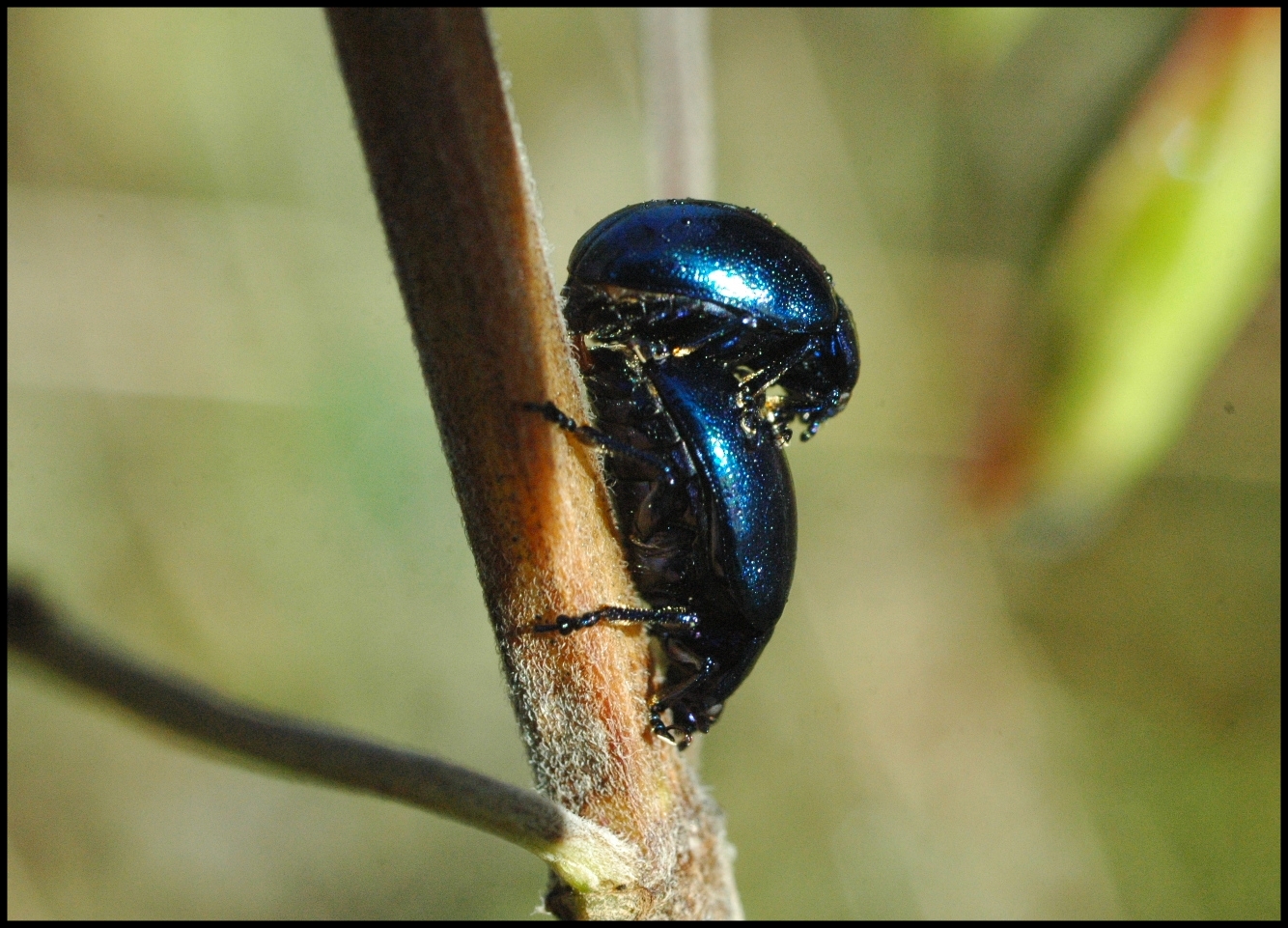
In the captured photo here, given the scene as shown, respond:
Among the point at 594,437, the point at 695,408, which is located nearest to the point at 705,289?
the point at 695,408

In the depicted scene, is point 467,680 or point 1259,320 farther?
point 467,680

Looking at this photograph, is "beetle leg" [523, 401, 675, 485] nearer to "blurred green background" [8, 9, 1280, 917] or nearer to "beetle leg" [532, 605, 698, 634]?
"beetle leg" [532, 605, 698, 634]

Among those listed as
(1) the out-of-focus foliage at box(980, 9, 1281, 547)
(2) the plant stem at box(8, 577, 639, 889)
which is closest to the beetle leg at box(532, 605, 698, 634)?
(2) the plant stem at box(8, 577, 639, 889)

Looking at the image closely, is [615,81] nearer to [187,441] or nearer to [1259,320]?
[187,441]

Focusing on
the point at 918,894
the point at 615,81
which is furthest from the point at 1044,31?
the point at 918,894

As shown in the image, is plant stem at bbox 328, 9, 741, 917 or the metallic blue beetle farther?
the metallic blue beetle

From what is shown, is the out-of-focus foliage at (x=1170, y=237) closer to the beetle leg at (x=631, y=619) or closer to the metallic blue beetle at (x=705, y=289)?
the metallic blue beetle at (x=705, y=289)

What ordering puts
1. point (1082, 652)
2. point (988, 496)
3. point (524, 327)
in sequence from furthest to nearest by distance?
point (1082, 652)
point (988, 496)
point (524, 327)
